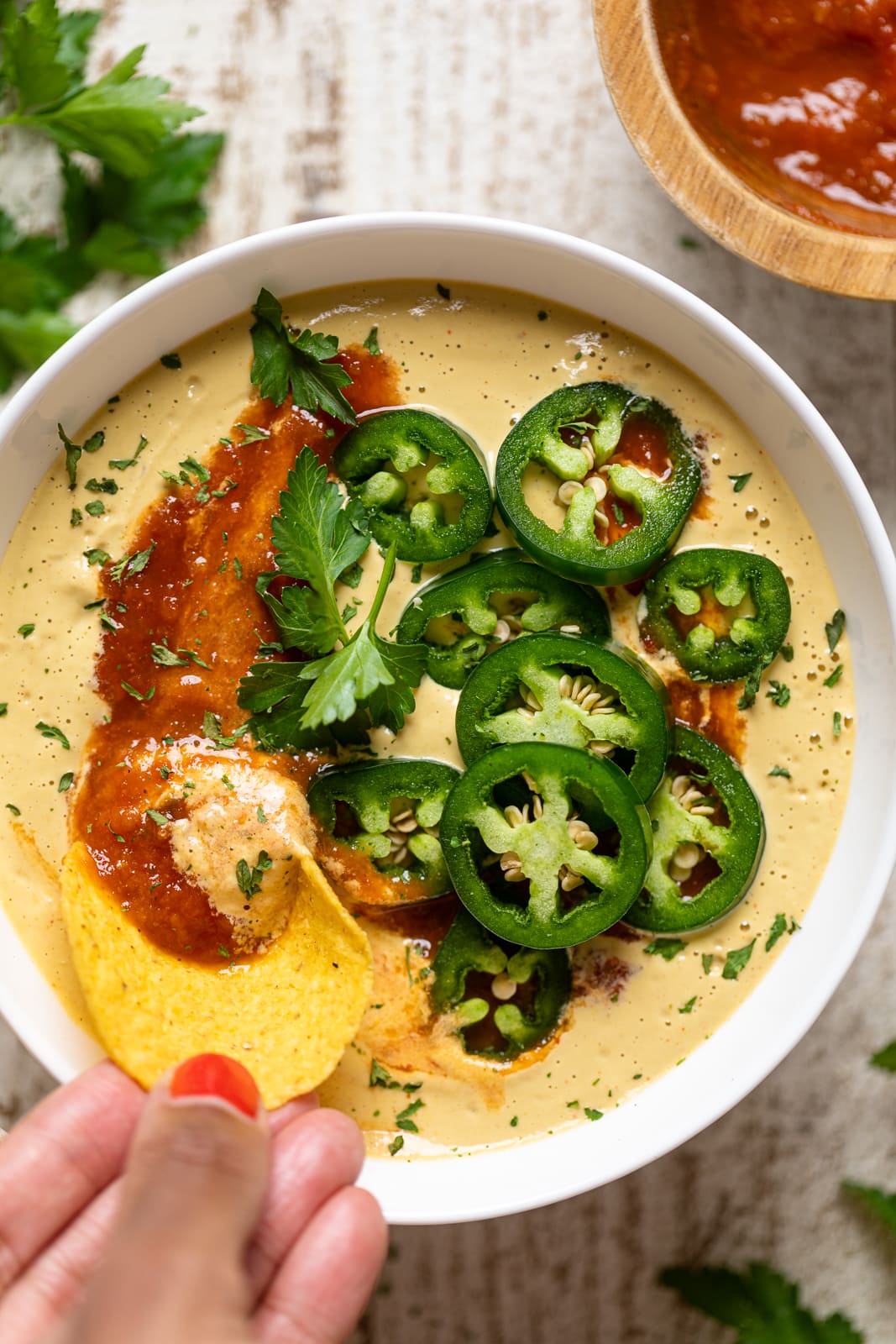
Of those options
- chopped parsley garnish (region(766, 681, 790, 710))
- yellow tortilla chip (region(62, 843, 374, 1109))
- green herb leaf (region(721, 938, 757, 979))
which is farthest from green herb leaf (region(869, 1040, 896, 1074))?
yellow tortilla chip (region(62, 843, 374, 1109))

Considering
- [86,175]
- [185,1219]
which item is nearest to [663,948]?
[185,1219]

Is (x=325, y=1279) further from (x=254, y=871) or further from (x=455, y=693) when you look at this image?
(x=455, y=693)

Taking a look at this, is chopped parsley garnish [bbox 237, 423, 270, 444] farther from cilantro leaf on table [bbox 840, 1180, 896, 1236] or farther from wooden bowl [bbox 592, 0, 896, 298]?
cilantro leaf on table [bbox 840, 1180, 896, 1236]

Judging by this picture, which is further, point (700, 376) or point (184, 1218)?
point (700, 376)

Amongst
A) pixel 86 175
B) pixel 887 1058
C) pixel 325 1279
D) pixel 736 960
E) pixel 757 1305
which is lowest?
pixel 757 1305

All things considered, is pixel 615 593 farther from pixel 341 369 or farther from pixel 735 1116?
pixel 735 1116
